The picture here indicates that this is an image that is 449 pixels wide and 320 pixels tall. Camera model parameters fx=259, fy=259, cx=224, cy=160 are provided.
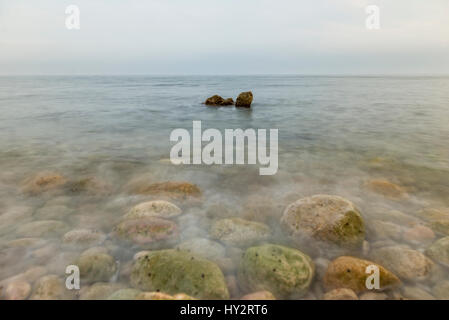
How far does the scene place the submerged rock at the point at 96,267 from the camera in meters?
3.27

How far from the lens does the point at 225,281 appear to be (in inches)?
126

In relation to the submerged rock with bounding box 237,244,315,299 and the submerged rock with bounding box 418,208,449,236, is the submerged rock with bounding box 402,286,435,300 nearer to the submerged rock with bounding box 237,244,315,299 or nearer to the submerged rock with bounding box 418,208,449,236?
the submerged rock with bounding box 237,244,315,299

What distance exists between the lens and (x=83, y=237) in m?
4.02

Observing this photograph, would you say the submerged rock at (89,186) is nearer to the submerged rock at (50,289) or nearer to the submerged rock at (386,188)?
the submerged rock at (50,289)

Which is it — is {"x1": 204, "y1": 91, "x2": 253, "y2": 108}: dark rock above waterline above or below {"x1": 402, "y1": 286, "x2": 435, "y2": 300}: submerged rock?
above

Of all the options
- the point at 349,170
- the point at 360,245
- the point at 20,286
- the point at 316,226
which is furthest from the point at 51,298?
the point at 349,170

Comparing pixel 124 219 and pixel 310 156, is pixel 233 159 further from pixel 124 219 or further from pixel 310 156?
pixel 124 219

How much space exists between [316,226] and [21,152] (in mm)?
9244

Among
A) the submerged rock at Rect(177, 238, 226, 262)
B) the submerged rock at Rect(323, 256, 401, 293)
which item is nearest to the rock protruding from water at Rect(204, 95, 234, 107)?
the submerged rock at Rect(177, 238, 226, 262)

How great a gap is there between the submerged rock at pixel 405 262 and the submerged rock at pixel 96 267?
11.8 ft

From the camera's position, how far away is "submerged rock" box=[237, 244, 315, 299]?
3.09m

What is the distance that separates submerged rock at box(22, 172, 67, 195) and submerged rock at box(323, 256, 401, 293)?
5.74m

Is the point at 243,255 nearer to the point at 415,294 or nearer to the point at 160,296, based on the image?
the point at 160,296

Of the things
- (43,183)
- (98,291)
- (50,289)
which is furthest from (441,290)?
(43,183)
